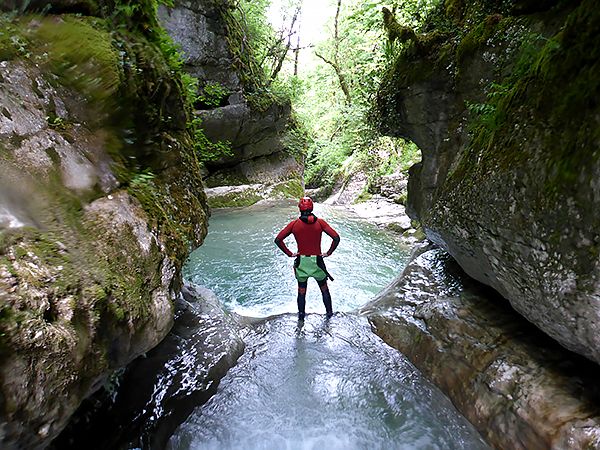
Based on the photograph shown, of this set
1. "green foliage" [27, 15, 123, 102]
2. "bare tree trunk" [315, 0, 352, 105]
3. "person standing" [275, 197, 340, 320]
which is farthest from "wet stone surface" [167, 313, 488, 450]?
"bare tree trunk" [315, 0, 352, 105]

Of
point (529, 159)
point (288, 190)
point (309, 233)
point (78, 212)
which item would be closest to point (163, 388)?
point (78, 212)

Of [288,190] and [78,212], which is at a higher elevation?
[78,212]

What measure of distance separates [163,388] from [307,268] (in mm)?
2660

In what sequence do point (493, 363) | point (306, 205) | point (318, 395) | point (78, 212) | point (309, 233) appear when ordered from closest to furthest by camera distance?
point (78, 212)
point (493, 363)
point (318, 395)
point (306, 205)
point (309, 233)

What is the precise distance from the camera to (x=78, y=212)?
2.40 metres

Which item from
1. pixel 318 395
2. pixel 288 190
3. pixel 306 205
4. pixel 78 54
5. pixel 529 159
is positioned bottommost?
pixel 288 190

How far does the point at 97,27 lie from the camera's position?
3379 millimetres

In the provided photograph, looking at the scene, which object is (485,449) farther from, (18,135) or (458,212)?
(18,135)

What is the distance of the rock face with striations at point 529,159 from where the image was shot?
2318mm

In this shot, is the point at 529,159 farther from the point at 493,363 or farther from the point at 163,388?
the point at 163,388

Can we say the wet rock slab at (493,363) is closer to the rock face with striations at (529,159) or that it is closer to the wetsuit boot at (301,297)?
the rock face with striations at (529,159)

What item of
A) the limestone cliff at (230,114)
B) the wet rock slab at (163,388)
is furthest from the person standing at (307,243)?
the limestone cliff at (230,114)

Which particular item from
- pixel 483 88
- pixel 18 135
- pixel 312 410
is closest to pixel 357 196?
pixel 483 88

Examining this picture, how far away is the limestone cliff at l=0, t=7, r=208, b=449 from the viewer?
1.65m
